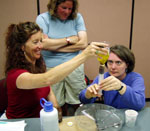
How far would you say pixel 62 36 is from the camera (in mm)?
1998

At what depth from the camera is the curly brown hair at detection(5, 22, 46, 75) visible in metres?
1.27

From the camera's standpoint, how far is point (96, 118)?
1.16 metres

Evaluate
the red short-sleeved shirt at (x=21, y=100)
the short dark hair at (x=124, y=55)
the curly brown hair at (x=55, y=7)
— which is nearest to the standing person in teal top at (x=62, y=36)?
the curly brown hair at (x=55, y=7)

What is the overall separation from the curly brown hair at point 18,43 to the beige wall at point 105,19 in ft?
4.88

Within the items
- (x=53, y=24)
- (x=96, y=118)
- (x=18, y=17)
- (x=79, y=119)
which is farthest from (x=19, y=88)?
(x=18, y=17)

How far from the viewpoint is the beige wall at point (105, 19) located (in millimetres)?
2641

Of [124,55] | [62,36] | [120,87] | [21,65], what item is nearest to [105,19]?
[62,36]

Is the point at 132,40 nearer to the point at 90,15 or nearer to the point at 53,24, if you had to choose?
the point at 90,15

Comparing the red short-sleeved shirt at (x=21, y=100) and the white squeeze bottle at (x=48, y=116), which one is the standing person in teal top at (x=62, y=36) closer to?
the red short-sleeved shirt at (x=21, y=100)

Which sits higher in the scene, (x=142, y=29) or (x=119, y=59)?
(x=142, y=29)

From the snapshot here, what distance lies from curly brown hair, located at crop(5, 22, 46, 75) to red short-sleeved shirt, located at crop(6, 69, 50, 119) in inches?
3.2

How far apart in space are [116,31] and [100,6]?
0.52m

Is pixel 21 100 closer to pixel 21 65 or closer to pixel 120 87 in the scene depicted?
pixel 21 65

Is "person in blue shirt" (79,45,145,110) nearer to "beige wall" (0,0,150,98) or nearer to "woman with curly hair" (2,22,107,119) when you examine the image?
"woman with curly hair" (2,22,107,119)
